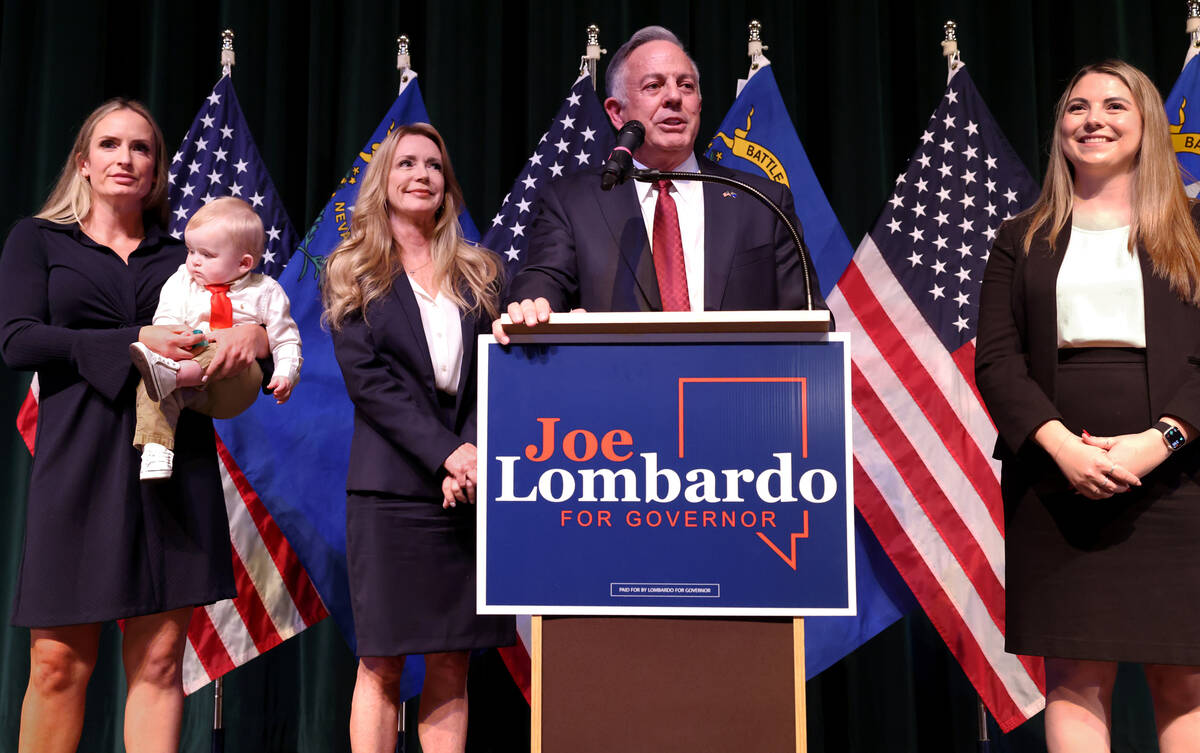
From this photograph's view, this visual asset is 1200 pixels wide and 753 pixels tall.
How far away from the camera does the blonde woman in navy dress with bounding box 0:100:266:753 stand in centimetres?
234

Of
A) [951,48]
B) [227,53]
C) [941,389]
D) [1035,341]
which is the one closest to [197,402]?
[227,53]

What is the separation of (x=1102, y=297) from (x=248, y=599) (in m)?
2.55

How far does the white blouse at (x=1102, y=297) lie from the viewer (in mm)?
2168

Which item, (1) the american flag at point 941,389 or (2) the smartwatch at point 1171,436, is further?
(1) the american flag at point 941,389

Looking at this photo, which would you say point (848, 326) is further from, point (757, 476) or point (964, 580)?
→ point (757, 476)

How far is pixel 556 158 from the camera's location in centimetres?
350

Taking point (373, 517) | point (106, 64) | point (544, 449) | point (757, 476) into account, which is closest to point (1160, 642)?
point (757, 476)

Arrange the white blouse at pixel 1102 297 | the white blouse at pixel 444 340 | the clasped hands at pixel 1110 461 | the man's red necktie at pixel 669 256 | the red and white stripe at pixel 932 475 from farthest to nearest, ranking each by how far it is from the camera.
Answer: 1. the red and white stripe at pixel 932 475
2. the white blouse at pixel 444 340
3. the man's red necktie at pixel 669 256
4. the white blouse at pixel 1102 297
5. the clasped hands at pixel 1110 461

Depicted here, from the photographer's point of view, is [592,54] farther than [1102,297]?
Yes

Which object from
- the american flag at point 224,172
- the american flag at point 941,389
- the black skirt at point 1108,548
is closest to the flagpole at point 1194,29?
the american flag at point 941,389

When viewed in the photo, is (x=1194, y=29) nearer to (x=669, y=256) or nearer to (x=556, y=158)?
(x=556, y=158)

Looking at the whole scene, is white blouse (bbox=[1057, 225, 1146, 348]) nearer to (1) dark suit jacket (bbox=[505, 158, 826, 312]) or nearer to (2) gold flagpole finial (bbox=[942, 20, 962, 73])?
(1) dark suit jacket (bbox=[505, 158, 826, 312])

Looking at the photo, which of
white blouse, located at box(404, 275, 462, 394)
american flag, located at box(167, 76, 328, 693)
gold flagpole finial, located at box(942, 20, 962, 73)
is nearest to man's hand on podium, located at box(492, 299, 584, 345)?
white blouse, located at box(404, 275, 462, 394)

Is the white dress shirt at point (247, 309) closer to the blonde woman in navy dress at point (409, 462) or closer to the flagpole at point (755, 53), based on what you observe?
the blonde woman in navy dress at point (409, 462)
